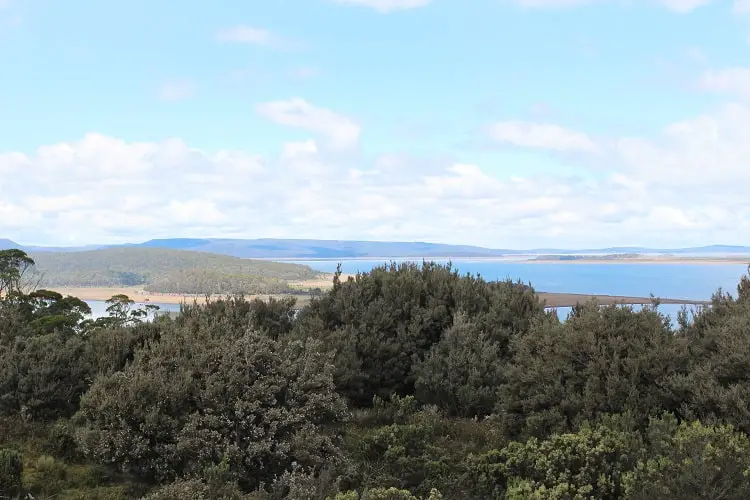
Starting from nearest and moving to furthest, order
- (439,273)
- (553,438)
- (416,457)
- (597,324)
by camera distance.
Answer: (553,438) < (416,457) < (597,324) < (439,273)

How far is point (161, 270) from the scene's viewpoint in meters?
164

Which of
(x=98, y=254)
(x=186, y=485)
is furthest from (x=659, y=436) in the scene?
(x=98, y=254)

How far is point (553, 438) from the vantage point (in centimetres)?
672

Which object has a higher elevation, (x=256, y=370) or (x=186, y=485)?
(x=256, y=370)

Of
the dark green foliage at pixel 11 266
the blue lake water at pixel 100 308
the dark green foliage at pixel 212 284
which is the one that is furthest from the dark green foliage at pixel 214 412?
the dark green foliage at pixel 212 284

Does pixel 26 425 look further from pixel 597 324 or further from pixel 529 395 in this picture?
pixel 597 324

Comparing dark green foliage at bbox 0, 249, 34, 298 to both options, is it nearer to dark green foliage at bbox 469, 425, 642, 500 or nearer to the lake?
the lake

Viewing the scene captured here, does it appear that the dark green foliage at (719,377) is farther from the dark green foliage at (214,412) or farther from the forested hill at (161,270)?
the forested hill at (161,270)

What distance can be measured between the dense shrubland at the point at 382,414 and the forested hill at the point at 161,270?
83.7 metres

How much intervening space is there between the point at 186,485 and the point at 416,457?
2.82 m

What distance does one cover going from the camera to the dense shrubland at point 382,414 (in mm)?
6254

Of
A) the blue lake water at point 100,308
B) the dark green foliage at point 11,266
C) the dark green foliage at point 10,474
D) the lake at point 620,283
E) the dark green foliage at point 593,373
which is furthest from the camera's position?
the blue lake water at point 100,308

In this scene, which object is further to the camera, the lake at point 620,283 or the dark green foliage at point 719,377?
the lake at point 620,283

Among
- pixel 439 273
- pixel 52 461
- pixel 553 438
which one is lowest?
pixel 52 461
